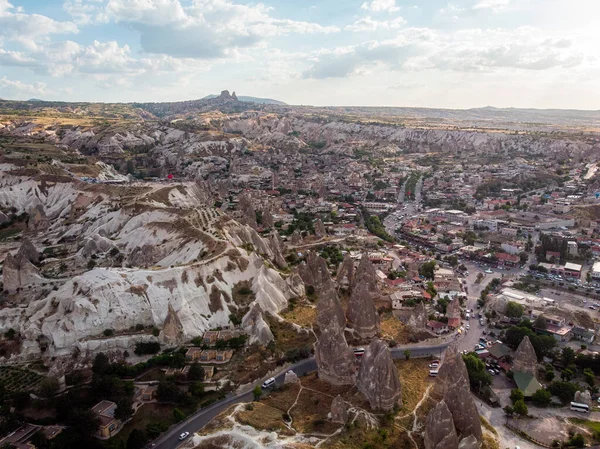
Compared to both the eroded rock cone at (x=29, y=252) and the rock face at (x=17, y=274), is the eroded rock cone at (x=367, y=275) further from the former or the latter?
the eroded rock cone at (x=29, y=252)

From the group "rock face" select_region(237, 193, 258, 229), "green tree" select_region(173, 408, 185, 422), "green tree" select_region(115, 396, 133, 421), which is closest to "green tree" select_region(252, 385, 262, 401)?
"green tree" select_region(173, 408, 185, 422)

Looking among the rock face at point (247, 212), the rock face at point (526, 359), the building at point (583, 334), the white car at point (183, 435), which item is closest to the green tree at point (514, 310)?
the building at point (583, 334)

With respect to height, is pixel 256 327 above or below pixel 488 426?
above

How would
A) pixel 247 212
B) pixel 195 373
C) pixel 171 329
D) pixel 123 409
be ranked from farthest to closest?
pixel 247 212, pixel 171 329, pixel 195 373, pixel 123 409

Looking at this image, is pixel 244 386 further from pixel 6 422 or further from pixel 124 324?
pixel 6 422

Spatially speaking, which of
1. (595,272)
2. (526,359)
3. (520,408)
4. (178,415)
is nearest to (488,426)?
(520,408)

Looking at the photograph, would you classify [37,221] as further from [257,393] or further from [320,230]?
[257,393]
